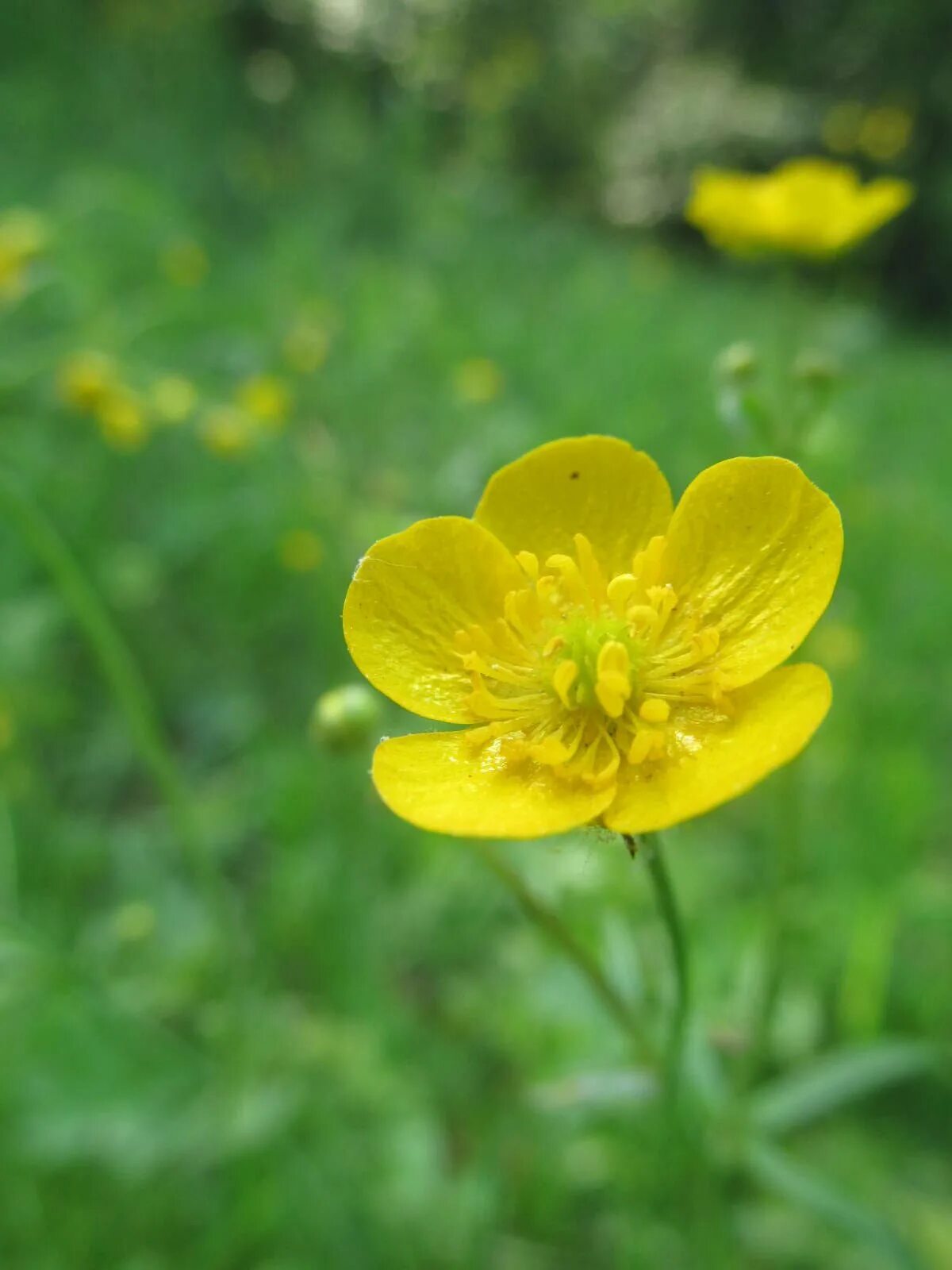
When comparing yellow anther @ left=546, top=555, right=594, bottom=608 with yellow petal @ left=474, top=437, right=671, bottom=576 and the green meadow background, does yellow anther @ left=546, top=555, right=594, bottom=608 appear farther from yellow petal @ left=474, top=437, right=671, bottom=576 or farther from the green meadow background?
the green meadow background

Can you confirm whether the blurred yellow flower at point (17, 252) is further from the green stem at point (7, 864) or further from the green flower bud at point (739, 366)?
the green flower bud at point (739, 366)

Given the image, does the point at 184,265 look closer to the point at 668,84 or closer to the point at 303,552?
the point at 303,552

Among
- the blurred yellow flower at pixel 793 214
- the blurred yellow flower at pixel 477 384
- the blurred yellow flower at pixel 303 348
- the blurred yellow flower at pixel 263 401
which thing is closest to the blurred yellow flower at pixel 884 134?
the blurred yellow flower at pixel 477 384

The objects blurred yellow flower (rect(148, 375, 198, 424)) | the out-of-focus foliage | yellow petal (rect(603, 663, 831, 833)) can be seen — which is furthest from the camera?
the out-of-focus foliage

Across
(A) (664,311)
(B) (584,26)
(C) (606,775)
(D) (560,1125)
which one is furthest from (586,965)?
(B) (584,26)

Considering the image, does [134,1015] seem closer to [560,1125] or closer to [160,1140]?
[160,1140]

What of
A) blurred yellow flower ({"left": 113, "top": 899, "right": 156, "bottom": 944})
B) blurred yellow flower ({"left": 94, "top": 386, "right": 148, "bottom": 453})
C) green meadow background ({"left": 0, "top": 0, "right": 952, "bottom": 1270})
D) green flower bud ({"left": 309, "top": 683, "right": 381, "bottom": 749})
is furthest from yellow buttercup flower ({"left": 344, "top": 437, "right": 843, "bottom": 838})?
blurred yellow flower ({"left": 94, "top": 386, "right": 148, "bottom": 453})
